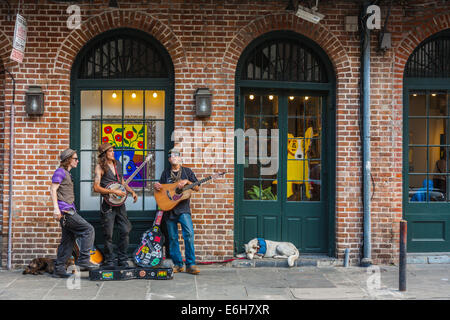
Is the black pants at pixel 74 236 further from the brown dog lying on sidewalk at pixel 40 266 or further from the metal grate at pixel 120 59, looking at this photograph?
the metal grate at pixel 120 59

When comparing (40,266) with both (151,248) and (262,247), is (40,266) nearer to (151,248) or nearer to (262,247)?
(151,248)

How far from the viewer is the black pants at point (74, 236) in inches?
297

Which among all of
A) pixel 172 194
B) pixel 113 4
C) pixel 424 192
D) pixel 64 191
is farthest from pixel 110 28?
pixel 424 192

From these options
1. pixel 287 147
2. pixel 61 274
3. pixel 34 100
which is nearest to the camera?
pixel 61 274

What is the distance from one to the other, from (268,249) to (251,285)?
1389mm

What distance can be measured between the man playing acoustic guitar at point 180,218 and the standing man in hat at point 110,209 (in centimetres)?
64

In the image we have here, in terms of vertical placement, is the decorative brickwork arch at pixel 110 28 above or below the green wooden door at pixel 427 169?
above

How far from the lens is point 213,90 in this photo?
8.60 m

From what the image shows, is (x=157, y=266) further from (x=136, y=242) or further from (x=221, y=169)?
(x=221, y=169)

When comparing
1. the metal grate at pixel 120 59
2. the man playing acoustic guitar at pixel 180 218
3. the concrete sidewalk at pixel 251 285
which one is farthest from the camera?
the metal grate at pixel 120 59

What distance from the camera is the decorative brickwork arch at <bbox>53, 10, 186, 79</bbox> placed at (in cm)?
851

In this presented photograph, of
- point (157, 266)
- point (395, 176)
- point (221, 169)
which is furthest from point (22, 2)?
point (395, 176)

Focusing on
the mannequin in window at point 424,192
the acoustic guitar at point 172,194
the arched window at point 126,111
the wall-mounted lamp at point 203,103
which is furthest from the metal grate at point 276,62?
the mannequin in window at point 424,192

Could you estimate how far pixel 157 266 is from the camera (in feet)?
26.5
